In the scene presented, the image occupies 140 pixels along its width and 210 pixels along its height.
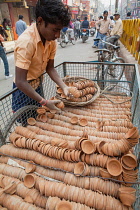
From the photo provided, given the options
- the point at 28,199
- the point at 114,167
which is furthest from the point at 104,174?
the point at 28,199

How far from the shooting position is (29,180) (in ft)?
3.73

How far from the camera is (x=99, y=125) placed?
1.64 m

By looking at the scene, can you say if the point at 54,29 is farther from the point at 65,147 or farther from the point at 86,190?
the point at 86,190

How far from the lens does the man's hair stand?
1.14m

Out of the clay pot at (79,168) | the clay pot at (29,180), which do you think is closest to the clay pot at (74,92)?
the clay pot at (79,168)

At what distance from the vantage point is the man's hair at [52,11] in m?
1.14

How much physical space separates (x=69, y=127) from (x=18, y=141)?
56 cm

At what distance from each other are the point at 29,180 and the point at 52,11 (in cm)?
129

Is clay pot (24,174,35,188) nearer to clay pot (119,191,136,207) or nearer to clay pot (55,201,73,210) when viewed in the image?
clay pot (55,201,73,210)

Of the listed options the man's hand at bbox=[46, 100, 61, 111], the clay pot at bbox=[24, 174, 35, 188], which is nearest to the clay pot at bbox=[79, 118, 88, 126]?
the man's hand at bbox=[46, 100, 61, 111]

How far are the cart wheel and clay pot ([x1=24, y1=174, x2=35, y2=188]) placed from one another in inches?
19.9

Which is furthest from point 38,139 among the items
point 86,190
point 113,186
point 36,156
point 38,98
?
point 113,186

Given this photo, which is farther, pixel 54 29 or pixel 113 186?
pixel 54 29

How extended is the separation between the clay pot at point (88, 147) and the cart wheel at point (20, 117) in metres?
0.78
